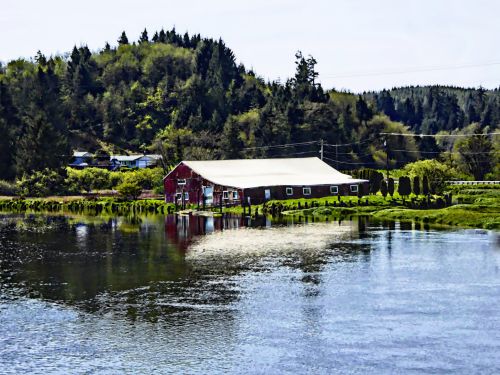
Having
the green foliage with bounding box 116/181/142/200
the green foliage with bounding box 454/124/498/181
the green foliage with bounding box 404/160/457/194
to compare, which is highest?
the green foliage with bounding box 454/124/498/181

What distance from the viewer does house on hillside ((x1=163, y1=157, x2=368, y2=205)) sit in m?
103

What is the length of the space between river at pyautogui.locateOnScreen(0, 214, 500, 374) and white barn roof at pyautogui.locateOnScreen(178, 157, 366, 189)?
3686 cm

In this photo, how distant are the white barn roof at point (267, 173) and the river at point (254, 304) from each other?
3686cm

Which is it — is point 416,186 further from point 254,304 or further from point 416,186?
point 254,304

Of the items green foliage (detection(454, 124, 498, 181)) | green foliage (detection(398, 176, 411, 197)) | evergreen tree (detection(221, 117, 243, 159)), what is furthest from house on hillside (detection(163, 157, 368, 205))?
green foliage (detection(454, 124, 498, 181))

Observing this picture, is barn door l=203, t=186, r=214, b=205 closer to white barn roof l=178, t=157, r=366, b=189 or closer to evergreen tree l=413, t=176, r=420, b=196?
white barn roof l=178, t=157, r=366, b=189

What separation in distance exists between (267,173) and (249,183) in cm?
909

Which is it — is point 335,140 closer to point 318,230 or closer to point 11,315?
point 318,230

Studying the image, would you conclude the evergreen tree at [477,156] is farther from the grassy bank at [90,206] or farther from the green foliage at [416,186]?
the grassy bank at [90,206]

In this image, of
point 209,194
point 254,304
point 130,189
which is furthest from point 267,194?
point 254,304

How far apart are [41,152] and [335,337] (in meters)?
118

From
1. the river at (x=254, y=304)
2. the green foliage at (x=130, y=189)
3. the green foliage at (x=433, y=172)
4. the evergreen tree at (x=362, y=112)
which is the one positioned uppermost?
the evergreen tree at (x=362, y=112)

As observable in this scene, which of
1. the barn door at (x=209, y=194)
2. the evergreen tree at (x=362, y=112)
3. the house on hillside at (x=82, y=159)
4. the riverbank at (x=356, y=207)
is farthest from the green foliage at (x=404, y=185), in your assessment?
the evergreen tree at (x=362, y=112)

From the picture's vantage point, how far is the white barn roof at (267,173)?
106 meters
